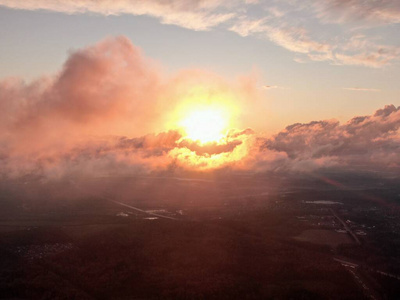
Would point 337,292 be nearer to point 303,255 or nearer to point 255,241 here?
point 303,255

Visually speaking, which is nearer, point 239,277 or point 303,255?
point 239,277

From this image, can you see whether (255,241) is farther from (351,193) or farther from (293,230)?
(351,193)

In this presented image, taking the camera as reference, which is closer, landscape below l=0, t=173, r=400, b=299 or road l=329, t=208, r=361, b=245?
landscape below l=0, t=173, r=400, b=299

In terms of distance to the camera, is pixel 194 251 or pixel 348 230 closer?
pixel 194 251

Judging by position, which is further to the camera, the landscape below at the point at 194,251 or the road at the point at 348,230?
the road at the point at 348,230

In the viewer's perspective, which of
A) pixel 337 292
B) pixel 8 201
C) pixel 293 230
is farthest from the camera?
pixel 8 201

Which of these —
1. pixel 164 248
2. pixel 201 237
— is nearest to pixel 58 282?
pixel 164 248

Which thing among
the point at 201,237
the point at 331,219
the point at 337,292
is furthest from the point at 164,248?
the point at 331,219

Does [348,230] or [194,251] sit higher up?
[194,251]

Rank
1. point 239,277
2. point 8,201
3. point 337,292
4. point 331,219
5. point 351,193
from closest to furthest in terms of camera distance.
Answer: point 337,292 → point 239,277 → point 331,219 → point 8,201 → point 351,193
